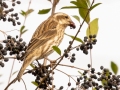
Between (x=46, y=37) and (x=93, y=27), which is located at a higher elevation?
(x=93, y=27)

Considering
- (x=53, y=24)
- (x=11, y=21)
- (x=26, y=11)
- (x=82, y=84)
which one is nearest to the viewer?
(x=82, y=84)

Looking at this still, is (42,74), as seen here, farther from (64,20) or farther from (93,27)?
(64,20)

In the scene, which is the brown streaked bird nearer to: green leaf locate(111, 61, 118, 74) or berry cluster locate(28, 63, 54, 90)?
berry cluster locate(28, 63, 54, 90)

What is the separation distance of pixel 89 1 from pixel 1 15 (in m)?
1.14

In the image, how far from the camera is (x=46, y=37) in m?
5.94

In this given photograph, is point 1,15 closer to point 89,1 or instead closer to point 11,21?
point 11,21

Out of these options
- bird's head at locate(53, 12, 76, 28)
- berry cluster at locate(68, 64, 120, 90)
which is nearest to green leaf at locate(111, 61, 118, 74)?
berry cluster at locate(68, 64, 120, 90)

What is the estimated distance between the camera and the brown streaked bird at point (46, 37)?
5.33m

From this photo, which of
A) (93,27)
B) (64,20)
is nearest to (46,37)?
(64,20)

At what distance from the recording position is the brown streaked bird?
5335mm

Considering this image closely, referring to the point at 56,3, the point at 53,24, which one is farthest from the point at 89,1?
the point at 53,24

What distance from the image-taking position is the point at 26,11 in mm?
5758

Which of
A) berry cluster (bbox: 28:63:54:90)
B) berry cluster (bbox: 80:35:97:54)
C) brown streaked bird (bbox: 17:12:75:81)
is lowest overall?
brown streaked bird (bbox: 17:12:75:81)

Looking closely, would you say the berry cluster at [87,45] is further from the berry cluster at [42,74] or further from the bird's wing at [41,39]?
the bird's wing at [41,39]
